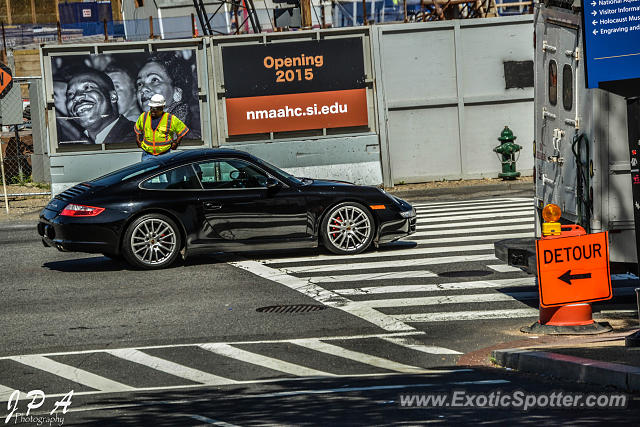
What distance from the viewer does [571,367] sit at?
311 inches

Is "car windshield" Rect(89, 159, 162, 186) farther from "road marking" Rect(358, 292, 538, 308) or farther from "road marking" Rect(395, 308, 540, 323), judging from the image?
"road marking" Rect(395, 308, 540, 323)

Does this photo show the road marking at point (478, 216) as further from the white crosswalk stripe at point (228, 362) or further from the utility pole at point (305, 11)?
the utility pole at point (305, 11)

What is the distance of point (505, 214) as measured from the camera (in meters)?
18.1

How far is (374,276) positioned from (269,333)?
9.75 feet

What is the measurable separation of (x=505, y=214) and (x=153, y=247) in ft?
22.1

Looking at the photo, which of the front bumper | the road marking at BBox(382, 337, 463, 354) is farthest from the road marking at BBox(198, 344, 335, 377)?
the front bumper

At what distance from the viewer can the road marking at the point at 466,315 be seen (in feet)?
34.7

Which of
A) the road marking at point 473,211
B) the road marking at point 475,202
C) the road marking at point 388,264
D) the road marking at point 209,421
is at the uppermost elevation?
the road marking at point 475,202

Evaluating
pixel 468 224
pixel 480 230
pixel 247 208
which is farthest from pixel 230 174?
pixel 468 224

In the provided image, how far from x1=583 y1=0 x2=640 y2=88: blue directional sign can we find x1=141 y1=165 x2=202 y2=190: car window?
6.60 m

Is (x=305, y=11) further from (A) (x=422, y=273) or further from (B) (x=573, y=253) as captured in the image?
(B) (x=573, y=253)

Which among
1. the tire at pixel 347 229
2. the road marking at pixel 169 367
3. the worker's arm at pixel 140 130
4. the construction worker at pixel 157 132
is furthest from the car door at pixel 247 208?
the road marking at pixel 169 367

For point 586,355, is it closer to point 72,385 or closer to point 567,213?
point 567,213

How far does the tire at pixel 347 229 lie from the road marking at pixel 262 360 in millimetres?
4705
